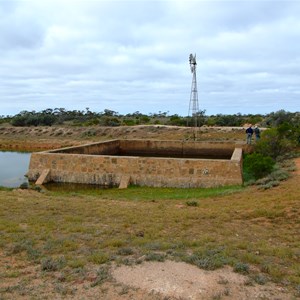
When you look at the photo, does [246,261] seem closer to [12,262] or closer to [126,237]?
[126,237]

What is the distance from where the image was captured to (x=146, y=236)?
5770 millimetres

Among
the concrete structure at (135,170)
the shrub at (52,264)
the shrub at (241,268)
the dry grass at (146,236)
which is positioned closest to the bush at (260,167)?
the concrete structure at (135,170)

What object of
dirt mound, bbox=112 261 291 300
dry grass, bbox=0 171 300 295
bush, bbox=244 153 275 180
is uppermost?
bush, bbox=244 153 275 180

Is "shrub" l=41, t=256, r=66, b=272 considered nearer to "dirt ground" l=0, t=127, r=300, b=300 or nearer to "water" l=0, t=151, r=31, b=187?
"dirt ground" l=0, t=127, r=300, b=300

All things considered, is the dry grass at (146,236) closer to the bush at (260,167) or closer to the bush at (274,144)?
the bush at (260,167)

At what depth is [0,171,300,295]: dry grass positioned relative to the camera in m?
4.49

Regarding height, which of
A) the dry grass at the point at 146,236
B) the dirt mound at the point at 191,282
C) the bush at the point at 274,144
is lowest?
the dry grass at the point at 146,236

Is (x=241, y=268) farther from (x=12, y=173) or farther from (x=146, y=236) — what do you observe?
(x=12, y=173)

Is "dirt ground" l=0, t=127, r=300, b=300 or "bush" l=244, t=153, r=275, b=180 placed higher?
"bush" l=244, t=153, r=275, b=180

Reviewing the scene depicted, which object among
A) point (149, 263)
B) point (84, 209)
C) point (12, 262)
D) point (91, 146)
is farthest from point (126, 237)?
point (91, 146)

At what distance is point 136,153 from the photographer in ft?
70.1

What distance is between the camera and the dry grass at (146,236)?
4488mm

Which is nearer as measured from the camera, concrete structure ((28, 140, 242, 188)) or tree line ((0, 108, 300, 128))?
concrete structure ((28, 140, 242, 188))

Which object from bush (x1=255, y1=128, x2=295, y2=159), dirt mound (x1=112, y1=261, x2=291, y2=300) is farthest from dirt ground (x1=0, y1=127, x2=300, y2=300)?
bush (x1=255, y1=128, x2=295, y2=159)
